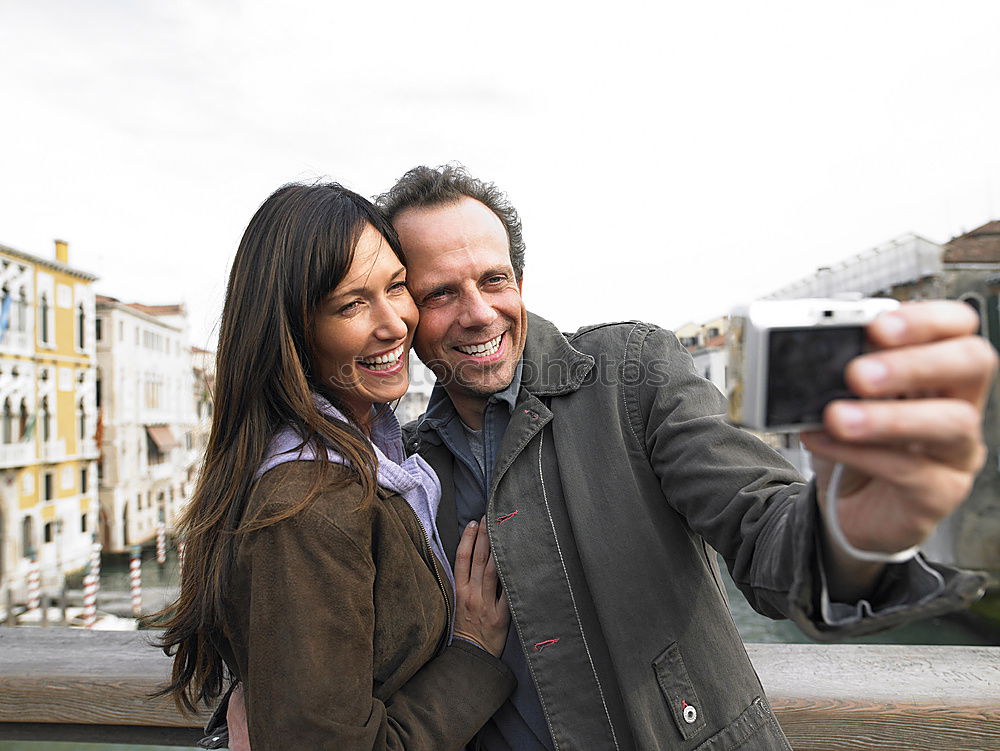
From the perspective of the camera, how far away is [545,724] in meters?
1.45

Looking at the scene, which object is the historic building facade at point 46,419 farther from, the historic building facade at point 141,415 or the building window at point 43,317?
the historic building facade at point 141,415

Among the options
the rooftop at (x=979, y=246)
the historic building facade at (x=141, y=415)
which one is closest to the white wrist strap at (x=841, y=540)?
the rooftop at (x=979, y=246)

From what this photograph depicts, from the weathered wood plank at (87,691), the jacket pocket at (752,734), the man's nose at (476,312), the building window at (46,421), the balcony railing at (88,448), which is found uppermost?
the man's nose at (476,312)

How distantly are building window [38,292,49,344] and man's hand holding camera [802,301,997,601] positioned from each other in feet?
93.5

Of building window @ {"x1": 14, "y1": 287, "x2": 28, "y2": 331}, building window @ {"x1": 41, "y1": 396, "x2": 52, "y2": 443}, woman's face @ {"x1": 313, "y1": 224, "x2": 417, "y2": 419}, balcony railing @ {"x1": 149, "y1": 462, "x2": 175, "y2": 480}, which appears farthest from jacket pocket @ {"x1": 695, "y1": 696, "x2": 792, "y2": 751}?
balcony railing @ {"x1": 149, "y1": 462, "x2": 175, "y2": 480}

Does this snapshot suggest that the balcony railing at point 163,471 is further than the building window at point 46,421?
Yes

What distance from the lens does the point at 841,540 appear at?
2.63 feet

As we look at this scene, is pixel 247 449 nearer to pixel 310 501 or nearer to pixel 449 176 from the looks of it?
pixel 310 501

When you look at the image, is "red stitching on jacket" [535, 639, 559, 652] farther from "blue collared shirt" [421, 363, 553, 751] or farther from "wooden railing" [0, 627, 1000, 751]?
"wooden railing" [0, 627, 1000, 751]

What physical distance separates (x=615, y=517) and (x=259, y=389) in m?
0.72

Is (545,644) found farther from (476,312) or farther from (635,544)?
(476,312)

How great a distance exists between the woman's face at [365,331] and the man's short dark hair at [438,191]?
28cm

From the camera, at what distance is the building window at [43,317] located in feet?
81.0

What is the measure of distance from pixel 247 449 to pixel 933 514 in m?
1.09
